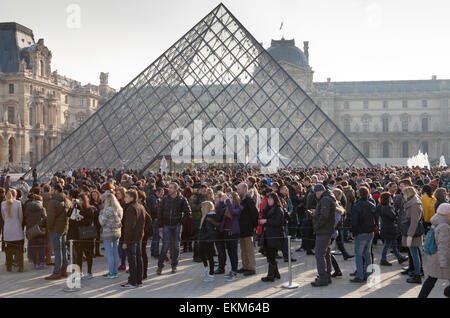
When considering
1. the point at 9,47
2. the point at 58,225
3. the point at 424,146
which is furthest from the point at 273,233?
the point at 424,146

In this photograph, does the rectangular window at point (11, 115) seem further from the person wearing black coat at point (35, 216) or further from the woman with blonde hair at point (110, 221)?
the woman with blonde hair at point (110, 221)

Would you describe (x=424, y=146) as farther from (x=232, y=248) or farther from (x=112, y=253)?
(x=112, y=253)

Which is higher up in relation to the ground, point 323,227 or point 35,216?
point 35,216

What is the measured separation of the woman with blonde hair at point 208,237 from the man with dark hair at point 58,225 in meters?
2.31

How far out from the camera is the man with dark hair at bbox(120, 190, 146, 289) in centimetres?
695

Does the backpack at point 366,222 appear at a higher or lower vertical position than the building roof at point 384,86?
lower

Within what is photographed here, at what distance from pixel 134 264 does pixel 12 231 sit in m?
2.65

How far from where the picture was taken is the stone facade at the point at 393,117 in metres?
70.5

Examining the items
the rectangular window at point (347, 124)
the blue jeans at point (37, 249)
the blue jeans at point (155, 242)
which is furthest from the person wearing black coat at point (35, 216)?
the rectangular window at point (347, 124)

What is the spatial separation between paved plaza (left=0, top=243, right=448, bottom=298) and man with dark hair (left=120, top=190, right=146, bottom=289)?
0.67 feet

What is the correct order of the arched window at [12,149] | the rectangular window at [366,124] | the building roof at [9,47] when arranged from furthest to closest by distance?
the rectangular window at [366,124] → the building roof at [9,47] → the arched window at [12,149]

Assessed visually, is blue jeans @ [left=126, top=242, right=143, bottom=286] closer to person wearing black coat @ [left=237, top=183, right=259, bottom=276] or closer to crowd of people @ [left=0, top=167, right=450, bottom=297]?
crowd of people @ [left=0, top=167, right=450, bottom=297]

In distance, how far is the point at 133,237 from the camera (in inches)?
273

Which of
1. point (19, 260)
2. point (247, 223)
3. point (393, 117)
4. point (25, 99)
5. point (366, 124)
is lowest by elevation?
point (19, 260)
